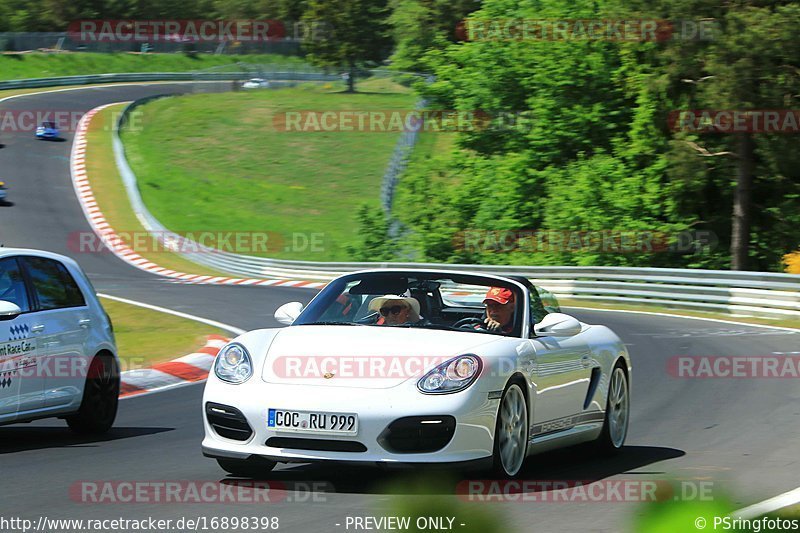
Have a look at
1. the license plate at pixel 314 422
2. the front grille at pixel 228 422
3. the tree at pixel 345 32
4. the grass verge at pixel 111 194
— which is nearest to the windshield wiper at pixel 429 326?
the license plate at pixel 314 422

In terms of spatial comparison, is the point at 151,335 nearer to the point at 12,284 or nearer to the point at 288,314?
the point at 12,284

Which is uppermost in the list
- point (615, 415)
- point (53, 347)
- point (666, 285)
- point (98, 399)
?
point (53, 347)

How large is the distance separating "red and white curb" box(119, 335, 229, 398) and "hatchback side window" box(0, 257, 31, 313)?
380 cm

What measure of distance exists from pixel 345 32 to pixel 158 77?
14189 mm

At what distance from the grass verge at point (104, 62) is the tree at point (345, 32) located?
5990 mm

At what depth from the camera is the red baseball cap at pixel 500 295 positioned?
784cm

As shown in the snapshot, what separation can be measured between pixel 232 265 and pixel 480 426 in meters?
32.1

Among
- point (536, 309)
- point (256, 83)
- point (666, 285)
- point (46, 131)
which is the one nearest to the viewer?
point (536, 309)

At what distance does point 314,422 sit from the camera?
649 cm

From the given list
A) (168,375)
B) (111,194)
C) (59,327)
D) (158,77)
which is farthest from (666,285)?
(158,77)

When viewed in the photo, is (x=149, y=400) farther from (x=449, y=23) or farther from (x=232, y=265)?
(x=449, y=23)

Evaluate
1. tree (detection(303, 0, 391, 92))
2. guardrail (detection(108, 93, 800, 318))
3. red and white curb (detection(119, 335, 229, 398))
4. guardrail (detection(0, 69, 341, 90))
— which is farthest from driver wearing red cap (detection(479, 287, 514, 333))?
tree (detection(303, 0, 391, 92))

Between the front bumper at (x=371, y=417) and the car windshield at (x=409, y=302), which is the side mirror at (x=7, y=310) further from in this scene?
the front bumper at (x=371, y=417)

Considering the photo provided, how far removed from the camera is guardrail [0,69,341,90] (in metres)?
80.2
